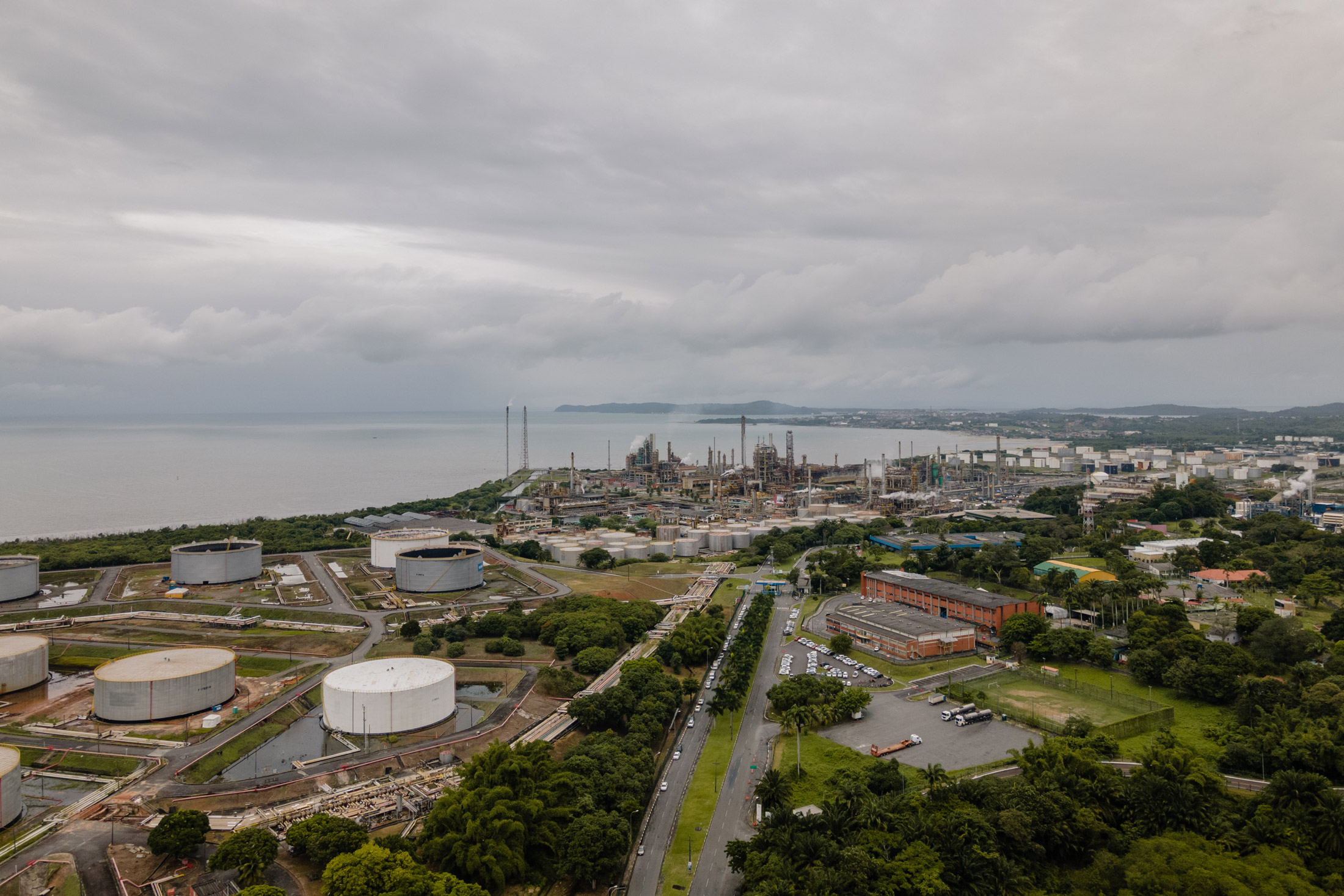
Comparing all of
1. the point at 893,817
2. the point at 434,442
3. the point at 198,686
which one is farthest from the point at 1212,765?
the point at 434,442

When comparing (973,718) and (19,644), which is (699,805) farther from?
(19,644)

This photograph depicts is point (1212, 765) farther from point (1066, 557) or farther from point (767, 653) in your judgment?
point (1066, 557)

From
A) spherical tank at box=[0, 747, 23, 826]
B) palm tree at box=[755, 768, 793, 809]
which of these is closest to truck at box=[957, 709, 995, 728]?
palm tree at box=[755, 768, 793, 809]

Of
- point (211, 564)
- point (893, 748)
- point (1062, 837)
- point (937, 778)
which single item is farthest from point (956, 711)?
point (211, 564)

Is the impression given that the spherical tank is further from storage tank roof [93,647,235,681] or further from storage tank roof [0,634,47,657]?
storage tank roof [0,634,47,657]

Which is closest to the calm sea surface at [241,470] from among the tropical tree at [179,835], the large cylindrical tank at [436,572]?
the large cylindrical tank at [436,572]

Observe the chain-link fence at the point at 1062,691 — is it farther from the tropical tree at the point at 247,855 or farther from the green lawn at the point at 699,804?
the tropical tree at the point at 247,855
